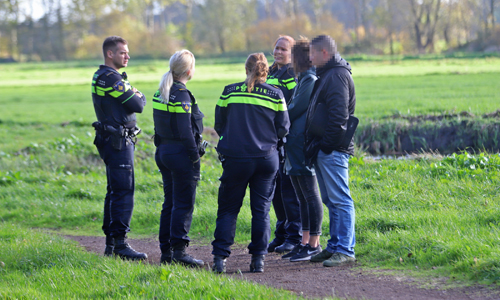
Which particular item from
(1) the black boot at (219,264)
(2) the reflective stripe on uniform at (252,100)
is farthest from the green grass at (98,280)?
(2) the reflective stripe on uniform at (252,100)

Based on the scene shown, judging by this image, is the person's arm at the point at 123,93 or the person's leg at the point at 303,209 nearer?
the person's leg at the point at 303,209

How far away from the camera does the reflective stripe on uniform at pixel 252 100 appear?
485 centimetres

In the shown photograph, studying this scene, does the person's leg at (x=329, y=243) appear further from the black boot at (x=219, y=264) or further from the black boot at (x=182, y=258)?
the black boot at (x=182, y=258)

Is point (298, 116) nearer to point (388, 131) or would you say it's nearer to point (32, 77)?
point (388, 131)

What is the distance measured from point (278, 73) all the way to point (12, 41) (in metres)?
77.7

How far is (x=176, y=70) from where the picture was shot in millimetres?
5180

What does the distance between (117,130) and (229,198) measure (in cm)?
161

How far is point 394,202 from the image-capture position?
6969 millimetres

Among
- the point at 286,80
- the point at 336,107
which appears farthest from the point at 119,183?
the point at 336,107

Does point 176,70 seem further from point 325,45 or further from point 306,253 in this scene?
point 306,253

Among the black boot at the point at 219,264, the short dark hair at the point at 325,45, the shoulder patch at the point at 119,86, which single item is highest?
the short dark hair at the point at 325,45

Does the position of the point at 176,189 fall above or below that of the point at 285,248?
above

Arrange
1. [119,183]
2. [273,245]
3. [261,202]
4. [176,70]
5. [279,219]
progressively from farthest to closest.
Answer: [279,219] < [273,245] < [119,183] < [176,70] < [261,202]

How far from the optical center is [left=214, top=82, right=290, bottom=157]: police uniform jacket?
16.0 ft
